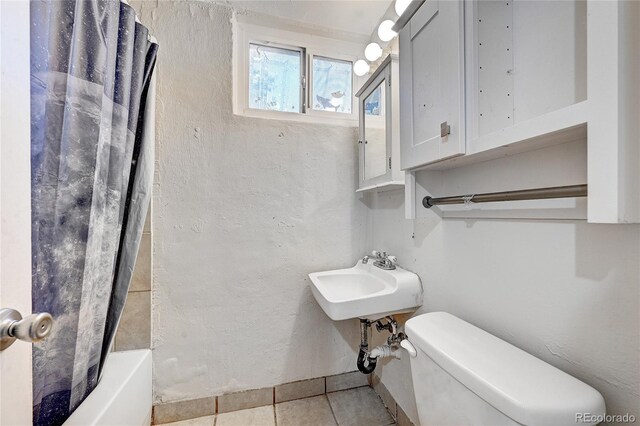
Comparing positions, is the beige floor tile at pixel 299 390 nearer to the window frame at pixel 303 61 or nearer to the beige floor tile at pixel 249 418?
the beige floor tile at pixel 249 418

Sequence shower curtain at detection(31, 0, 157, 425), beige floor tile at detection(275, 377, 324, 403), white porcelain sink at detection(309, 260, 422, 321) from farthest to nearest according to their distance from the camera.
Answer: beige floor tile at detection(275, 377, 324, 403), white porcelain sink at detection(309, 260, 422, 321), shower curtain at detection(31, 0, 157, 425)

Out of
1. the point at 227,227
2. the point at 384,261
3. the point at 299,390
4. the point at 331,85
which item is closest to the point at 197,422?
the point at 299,390

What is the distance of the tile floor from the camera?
50.8 inches

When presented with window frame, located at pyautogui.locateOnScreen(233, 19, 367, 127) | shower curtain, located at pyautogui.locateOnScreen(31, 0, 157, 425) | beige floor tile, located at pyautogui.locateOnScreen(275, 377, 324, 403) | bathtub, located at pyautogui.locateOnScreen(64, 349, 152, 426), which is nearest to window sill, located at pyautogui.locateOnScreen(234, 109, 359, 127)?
window frame, located at pyautogui.locateOnScreen(233, 19, 367, 127)

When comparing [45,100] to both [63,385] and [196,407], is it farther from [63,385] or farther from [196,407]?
[196,407]

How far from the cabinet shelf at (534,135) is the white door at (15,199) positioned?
3.23ft

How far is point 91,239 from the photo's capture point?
2.64 feet

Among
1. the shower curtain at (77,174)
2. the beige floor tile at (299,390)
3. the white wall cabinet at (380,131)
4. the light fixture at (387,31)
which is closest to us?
the shower curtain at (77,174)

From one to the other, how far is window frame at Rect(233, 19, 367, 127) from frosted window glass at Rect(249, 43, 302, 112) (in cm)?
3

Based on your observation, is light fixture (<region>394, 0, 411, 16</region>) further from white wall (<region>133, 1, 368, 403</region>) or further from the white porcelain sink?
the white porcelain sink

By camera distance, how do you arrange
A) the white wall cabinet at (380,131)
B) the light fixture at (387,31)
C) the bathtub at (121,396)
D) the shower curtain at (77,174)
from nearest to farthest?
the shower curtain at (77,174) → the bathtub at (121,396) → the white wall cabinet at (380,131) → the light fixture at (387,31)

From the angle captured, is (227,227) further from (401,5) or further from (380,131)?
(401,5)

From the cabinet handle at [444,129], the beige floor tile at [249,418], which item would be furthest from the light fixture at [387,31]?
the beige floor tile at [249,418]

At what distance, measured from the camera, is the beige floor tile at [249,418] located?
50.8 inches
